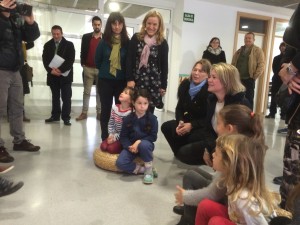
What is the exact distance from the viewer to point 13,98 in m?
2.64

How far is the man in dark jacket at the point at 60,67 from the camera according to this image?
407cm

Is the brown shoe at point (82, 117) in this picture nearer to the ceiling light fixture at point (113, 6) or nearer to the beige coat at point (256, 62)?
the ceiling light fixture at point (113, 6)

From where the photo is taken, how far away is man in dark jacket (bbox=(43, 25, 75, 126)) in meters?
4.07

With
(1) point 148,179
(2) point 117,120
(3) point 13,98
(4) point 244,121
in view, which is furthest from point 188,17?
(4) point 244,121

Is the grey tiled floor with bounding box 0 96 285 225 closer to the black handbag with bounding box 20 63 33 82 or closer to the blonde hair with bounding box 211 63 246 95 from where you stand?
the blonde hair with bounding box 211 63 246 95

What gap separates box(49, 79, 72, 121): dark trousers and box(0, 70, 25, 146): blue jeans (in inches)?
51.5

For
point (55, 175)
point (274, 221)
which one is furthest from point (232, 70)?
point (55, 175)

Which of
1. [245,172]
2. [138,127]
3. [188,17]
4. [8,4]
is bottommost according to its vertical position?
[138,127]

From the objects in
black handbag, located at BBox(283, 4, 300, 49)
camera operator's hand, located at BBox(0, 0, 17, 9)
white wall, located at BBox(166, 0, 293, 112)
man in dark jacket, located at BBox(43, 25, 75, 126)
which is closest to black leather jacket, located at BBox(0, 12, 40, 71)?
camera operator's hand, located at BBox(0, 0, 17, 9)

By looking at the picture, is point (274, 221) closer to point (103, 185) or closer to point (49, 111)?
point (103, 185)

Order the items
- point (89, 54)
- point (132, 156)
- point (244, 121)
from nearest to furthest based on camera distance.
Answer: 1. point (244, 121)
2. point (132, 156)
3. point (89, 54)

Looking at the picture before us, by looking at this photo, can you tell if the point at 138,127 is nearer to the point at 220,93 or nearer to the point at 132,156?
the point at 132,156

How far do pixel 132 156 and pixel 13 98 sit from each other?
4.04ft

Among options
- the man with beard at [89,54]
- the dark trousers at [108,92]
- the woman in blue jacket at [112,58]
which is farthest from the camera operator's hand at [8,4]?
the man with beard at [89,54]
